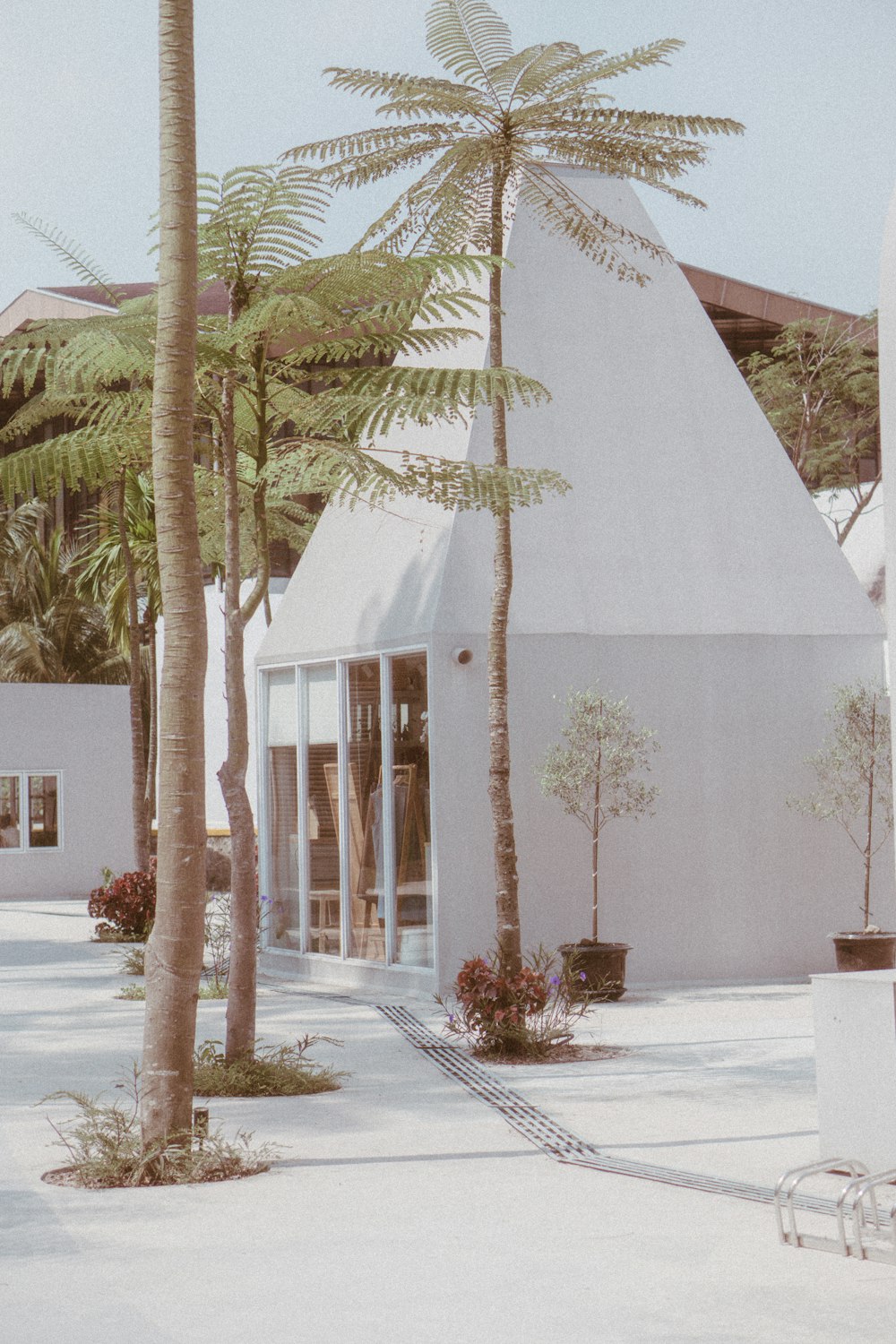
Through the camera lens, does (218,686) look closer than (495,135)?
No

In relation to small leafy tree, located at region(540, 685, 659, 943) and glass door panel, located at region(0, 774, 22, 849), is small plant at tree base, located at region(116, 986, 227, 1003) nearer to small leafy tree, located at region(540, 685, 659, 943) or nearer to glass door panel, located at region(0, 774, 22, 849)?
small leafy tree, located at region(540, 685, 659, 943)

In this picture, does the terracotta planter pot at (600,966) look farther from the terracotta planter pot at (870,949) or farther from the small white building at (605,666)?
the terracotta planter pot at (870,949)

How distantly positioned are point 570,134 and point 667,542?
4105 mm

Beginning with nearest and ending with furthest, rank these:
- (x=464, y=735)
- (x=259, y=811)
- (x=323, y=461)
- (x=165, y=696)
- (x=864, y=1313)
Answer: (x=864, y=1313)
(x=165, y=696)
(x=323, y=461)
(x=464, y=735)
(x=259, y=811)

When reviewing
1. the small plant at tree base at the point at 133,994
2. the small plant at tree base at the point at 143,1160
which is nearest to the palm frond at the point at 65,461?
the small plant at tree base at the point at 143,1160

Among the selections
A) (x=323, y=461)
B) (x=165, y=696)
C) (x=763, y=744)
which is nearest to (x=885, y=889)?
(x=763, y=744)

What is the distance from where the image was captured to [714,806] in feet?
49.5

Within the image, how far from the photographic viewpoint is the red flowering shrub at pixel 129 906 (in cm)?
1998

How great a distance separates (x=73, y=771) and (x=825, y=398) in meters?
14.5

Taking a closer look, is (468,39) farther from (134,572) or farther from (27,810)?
(27,810)

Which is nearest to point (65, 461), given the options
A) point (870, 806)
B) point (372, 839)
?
point (372, 839)

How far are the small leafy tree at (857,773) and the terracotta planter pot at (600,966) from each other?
2.22m

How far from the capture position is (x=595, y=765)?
1414 centimetres

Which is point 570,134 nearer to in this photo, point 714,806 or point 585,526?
point 585,526
